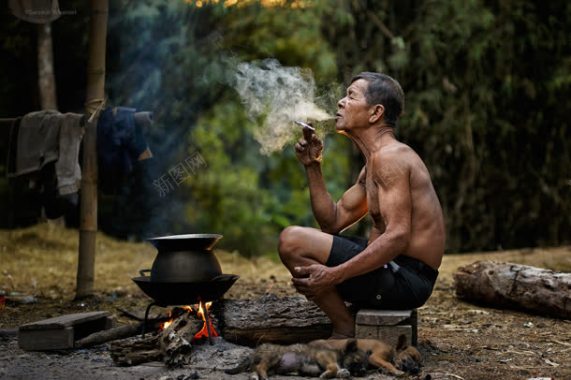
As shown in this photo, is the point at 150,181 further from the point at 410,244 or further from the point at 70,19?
the point at 410,244

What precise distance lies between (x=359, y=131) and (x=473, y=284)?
2.72 meters

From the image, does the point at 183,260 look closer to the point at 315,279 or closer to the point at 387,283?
the point at 315,279

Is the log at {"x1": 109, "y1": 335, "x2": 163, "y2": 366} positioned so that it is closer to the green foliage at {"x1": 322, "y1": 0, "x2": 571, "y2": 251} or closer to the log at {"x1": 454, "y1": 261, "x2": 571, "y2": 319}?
the log at {"x1": 454, "y1": 261, "x2": 571, "y2": 319}

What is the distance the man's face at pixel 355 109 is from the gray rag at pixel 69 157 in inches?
106

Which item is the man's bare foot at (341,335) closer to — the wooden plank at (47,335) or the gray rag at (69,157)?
the wooden plank at (47,335)

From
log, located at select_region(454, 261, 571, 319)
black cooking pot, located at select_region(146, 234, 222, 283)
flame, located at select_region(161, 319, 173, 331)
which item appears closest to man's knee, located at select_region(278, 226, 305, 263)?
black cooking pot, located at select_region(146, 234, 222, 283)

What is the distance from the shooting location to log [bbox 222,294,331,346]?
4.53 meters

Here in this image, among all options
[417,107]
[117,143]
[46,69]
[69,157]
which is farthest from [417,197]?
[46,69]

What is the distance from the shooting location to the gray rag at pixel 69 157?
240 inches

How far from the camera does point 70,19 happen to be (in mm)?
10086

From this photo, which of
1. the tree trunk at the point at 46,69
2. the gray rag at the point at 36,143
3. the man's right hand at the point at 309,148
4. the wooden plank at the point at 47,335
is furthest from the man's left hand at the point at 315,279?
the tree trunk at the point at 46,69

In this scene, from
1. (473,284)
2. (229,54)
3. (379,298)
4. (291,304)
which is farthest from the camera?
(229,54)

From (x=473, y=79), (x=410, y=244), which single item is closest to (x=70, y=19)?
(x=473, y=79)

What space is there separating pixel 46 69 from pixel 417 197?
7.20 m
